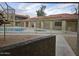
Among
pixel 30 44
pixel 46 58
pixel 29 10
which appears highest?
pixel 29 10

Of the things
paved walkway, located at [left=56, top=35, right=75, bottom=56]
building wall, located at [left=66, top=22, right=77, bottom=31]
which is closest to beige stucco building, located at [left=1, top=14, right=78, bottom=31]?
building wall, located at [left=66, top=22, right=77, bottom=31]

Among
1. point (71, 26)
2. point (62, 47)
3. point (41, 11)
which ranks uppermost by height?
point (41, 11)

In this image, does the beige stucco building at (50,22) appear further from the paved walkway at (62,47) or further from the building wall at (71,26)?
the paved walkway at (62,47)

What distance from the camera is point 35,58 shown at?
405 cm

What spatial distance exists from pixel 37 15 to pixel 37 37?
385mm

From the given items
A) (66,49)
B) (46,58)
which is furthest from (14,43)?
(66,49)

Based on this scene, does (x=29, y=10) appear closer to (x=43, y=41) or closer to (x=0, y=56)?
(x=43, y=41)

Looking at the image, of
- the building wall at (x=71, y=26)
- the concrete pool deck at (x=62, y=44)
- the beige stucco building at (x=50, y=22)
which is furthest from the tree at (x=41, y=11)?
the building wall at (x=71, y=26)

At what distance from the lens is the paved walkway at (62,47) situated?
403 cm

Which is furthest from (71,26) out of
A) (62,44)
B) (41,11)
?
(41,11)

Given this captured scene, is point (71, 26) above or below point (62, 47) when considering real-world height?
above

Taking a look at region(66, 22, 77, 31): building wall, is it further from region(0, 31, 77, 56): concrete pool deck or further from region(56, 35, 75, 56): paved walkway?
region(56, 35, 75, 56): paved walkway

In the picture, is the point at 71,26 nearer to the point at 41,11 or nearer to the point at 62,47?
the point at 62,47

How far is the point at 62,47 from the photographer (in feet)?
13.3
